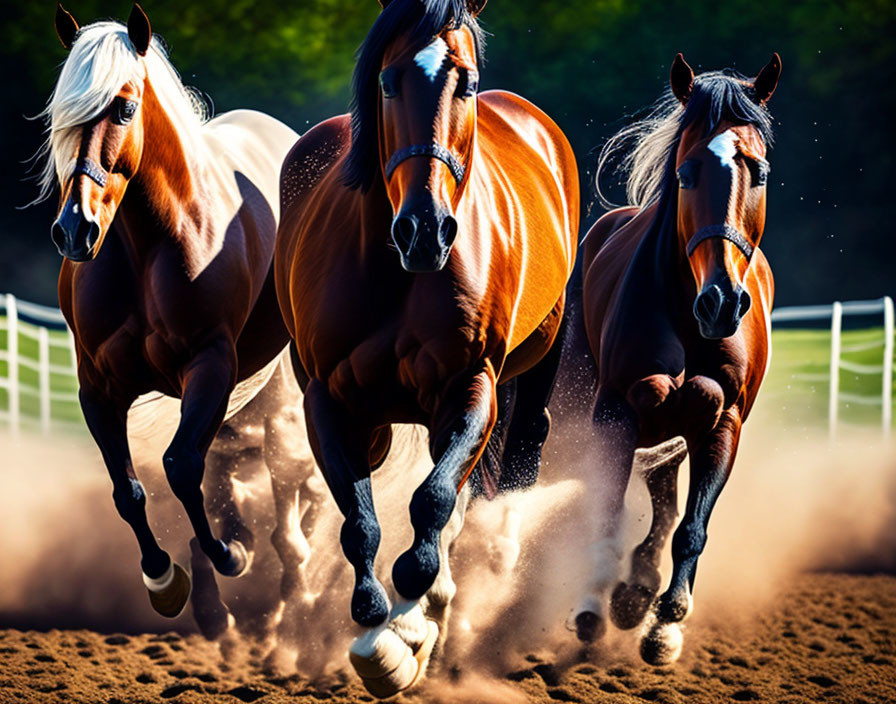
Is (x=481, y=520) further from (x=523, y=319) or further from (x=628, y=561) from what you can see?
(x=523, y=319)

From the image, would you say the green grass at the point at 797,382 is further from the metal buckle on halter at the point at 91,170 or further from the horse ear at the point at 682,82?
the metal buckle on halter at the point at 91,170

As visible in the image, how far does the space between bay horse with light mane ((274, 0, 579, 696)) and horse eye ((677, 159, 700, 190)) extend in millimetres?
590

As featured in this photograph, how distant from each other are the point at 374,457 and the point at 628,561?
1121 millimetres

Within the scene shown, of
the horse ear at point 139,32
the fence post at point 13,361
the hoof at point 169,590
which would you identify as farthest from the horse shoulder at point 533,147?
the fence post at point 13,361

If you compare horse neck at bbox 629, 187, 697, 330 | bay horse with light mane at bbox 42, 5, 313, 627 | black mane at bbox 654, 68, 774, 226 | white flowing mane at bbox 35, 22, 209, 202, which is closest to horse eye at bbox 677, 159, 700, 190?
black mane at bbox 654, 68, 774, 226

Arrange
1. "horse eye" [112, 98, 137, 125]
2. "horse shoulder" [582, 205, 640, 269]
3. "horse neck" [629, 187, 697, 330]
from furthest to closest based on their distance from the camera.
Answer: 1. "horse shoulder" [582, 205, 640, 269]
2. "horse neck" [629, 187, 697, 330]
3. "horse eye" [112, 98, 137, 125]

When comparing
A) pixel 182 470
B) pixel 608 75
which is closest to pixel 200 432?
pixel 182 470

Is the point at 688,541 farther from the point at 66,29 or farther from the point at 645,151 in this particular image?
the point at 66,29

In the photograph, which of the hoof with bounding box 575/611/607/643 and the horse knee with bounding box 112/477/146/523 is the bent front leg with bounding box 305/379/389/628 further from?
the hoof with bounding box 575/611/607/643

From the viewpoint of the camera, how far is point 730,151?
3840 millimetres

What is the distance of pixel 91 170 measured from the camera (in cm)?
359

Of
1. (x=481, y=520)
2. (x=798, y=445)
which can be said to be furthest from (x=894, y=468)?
(x=481, y=520)

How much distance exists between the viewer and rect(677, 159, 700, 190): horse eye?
392cm

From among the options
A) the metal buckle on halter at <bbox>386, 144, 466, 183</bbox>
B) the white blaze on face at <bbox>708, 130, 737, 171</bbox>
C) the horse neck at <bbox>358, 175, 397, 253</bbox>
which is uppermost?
the white blaze on face at <bbox>708, 130, 737, 171</bbox>
